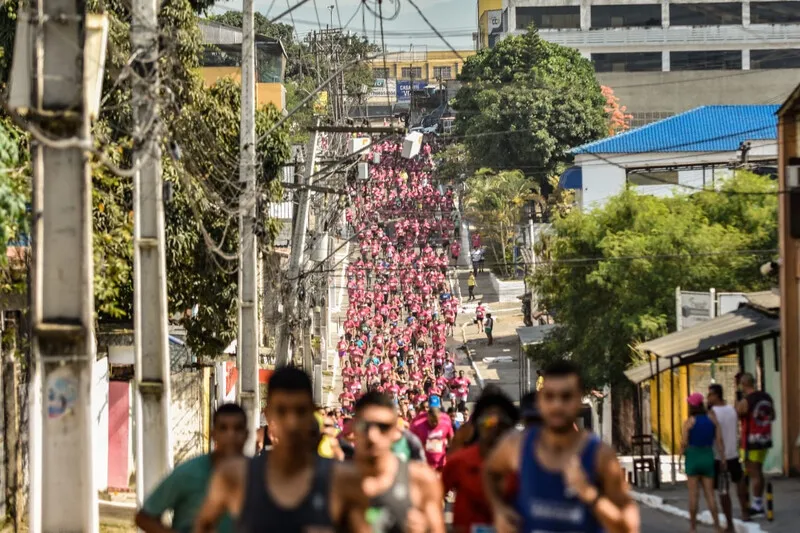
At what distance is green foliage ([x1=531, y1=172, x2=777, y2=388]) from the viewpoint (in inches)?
1319

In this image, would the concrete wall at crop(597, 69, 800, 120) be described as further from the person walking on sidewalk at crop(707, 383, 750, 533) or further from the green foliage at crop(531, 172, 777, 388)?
the person walking on sidewalk at crop(707, 383, 750, 533)

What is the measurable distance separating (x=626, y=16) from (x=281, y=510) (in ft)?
311

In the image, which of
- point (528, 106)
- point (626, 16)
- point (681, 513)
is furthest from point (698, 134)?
point (626, 16)

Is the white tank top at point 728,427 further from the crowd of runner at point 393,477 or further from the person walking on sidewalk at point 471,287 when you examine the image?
the person walking on sidewalk at point 471,287

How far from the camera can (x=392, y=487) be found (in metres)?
6.66

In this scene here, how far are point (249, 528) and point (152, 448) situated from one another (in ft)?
28.1

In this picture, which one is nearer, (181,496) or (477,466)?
(181,496)

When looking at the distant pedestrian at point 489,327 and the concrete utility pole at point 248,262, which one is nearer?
the concrete utility pole at point 248,262

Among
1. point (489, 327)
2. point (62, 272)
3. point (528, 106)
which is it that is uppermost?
point (528, 106)

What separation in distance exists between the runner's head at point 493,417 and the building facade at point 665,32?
84213 mm

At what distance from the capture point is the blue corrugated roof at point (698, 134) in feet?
175

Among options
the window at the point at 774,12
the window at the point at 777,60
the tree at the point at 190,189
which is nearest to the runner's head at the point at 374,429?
the tree at the point at 190,189

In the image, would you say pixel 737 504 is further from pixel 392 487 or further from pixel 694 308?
pixel 392 487

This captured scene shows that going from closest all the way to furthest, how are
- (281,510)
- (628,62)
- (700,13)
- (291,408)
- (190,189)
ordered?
1. (281,510)
2. (291,408)
3. (190,189)
4. (700,13)
5. (628,62)
